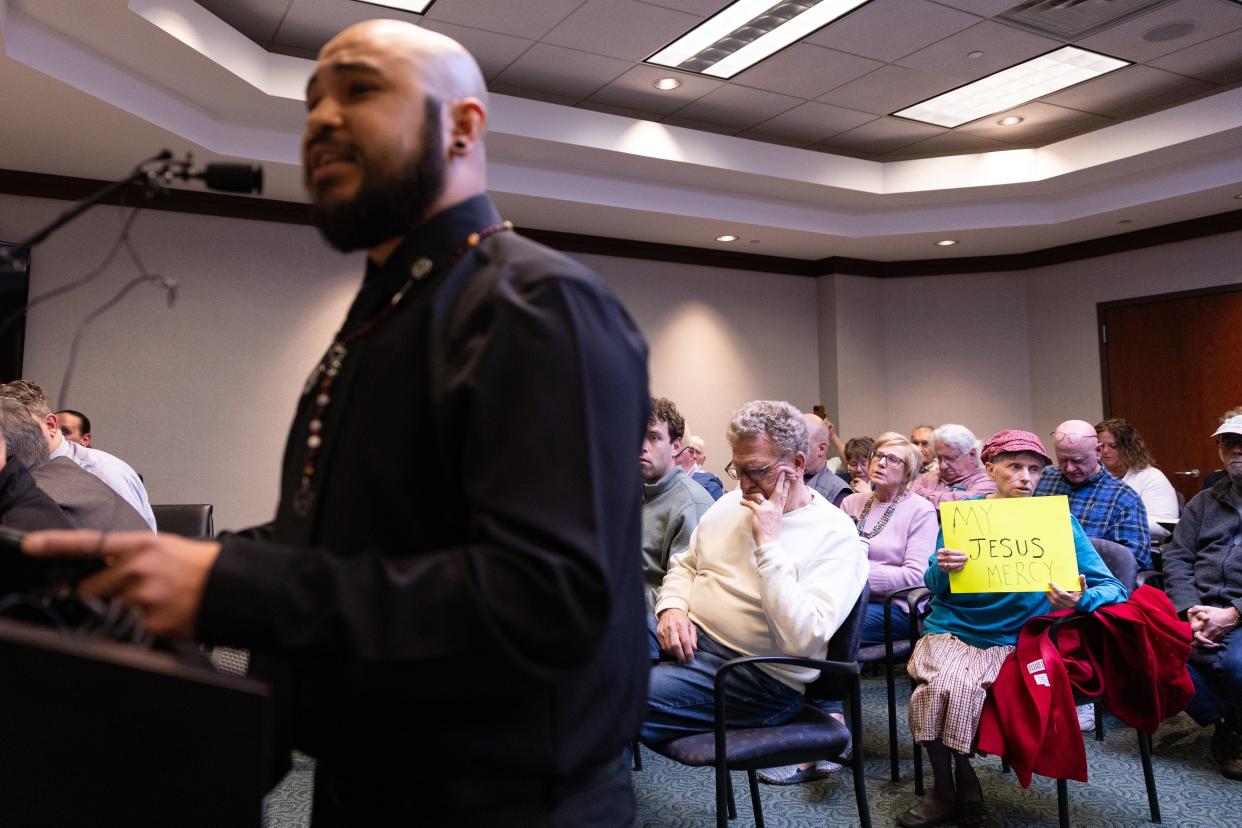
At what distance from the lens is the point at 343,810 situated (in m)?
0.93

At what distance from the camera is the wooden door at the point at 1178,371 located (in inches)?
280

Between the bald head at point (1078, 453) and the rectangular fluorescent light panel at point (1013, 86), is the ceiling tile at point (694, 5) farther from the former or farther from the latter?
the bald head at point (1078, 453)

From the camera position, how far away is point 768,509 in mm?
2627

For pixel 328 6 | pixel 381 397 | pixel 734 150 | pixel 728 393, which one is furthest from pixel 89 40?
pixel 728 393

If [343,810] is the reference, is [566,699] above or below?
above

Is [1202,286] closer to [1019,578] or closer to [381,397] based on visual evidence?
[1019,578]

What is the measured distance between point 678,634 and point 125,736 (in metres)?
2.12

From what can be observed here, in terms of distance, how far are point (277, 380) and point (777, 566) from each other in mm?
4679

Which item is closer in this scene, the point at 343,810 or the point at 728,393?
the point at 343,810

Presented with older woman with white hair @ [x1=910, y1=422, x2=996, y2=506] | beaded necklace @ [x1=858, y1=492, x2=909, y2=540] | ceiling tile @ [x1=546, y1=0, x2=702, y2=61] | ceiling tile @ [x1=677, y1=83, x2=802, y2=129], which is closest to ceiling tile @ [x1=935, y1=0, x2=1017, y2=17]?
ceiling tile @ [x1=546, y1=0, x2=702, y2=61]

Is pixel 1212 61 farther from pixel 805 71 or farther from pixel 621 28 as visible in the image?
pixel 621 28

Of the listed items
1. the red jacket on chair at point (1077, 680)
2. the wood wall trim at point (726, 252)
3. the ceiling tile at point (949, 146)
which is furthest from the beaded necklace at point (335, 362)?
the ceiling tile at point (949, 146)

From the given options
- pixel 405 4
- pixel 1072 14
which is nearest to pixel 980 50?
pixel 1072 14

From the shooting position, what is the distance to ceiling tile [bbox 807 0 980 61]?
4758mm
